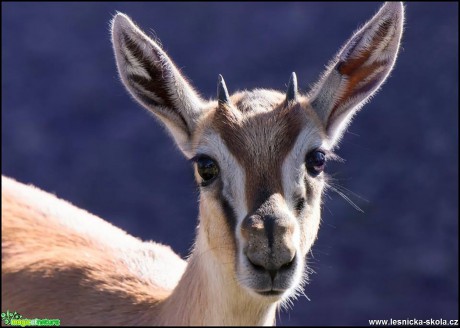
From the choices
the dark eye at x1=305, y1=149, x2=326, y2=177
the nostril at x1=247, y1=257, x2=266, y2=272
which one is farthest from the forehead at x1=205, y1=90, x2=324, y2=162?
Answer: the nostril at x1=247, y1=257, x2=266, y2=272

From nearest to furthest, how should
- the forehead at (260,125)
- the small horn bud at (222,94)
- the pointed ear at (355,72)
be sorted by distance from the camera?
the forehead at (260,125) < the small horn bud at (222,94) < the pointed ear at (355,72)

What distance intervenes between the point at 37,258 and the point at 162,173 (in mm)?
5826

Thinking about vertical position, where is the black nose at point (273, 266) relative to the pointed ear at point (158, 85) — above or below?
below

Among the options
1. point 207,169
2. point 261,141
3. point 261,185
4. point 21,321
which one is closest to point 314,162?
point 261,141

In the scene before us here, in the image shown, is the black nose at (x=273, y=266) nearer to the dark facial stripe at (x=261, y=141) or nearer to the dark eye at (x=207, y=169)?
the dark facial stripe at (x=261, y=141)

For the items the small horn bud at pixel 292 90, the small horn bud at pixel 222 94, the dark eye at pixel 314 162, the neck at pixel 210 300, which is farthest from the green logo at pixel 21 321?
the small horn bud at pixel 292 90

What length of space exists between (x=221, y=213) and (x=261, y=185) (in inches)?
10.8

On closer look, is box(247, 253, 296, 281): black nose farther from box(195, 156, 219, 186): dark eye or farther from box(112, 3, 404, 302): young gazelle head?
box(195, 156, 219, 186): dark eye

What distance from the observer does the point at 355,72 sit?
485 cm

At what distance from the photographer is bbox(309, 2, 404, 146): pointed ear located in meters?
4.73

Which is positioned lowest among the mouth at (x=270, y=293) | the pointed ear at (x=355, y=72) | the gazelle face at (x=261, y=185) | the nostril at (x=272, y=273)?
the mouth at (x=270, y=293)

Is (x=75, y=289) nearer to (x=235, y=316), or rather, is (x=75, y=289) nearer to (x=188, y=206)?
(x=235, y=316)

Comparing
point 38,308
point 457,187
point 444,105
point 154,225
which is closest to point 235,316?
point 38,308

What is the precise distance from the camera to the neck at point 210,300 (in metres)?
4.46
